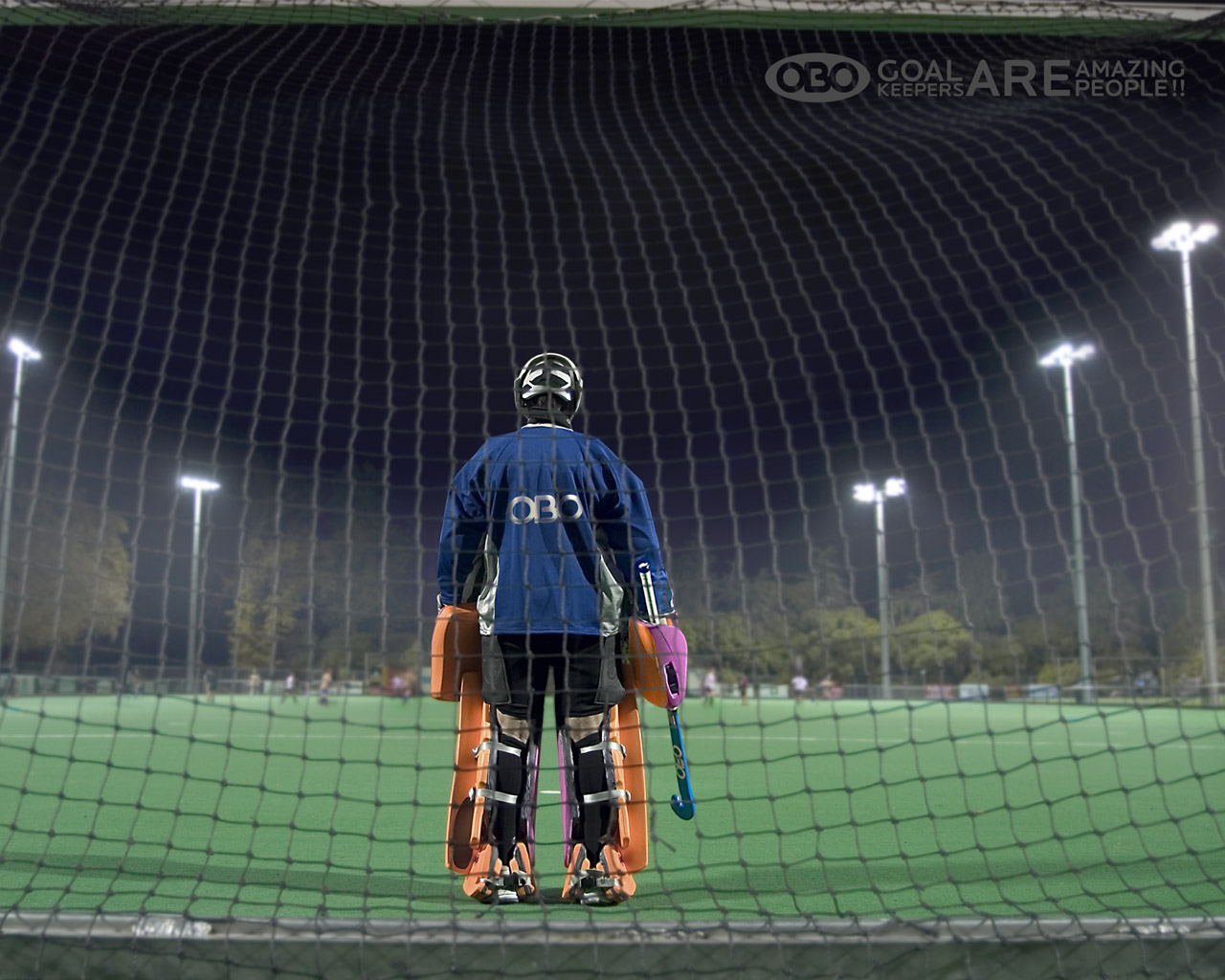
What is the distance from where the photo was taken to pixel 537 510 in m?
3.12

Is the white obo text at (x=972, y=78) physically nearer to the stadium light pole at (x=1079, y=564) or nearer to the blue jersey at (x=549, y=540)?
the stadium light pole at (x=1079, y=564)

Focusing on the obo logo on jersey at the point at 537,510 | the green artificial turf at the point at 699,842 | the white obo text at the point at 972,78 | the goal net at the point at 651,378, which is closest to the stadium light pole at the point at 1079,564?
the goal net at the point at 651,378

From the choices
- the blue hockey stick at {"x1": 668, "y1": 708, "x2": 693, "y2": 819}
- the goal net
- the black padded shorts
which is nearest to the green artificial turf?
the goal net

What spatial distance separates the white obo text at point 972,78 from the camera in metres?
5.97

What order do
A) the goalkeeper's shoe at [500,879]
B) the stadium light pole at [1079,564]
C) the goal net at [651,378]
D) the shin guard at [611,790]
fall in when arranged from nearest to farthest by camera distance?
1. the goal net at [651,378]
2. the goalkeeper's shoe at [500,879]
3. the shin guard at [611,790]
4. the stadium light pole at [1079,564]

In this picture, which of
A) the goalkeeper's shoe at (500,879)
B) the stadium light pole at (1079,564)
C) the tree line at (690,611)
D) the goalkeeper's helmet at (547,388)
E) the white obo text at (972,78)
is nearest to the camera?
the goalkeeper's shoe at (500,879)

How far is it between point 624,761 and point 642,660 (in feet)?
1.05

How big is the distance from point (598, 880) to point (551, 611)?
80 cm

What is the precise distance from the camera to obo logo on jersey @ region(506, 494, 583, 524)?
123 inches

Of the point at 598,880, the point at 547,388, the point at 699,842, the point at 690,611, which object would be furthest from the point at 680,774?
the point at 690,611

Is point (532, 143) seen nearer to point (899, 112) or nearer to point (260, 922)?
point (899, 112)

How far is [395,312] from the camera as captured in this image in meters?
14.1

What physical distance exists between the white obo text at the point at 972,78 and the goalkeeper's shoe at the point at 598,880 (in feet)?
17.0

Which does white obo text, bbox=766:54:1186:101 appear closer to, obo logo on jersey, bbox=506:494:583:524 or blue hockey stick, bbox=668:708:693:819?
obo logo on jersey, bbox=506:494:583:524
